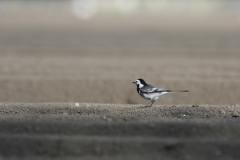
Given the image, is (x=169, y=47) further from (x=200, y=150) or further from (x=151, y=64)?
(x=200, y=150)

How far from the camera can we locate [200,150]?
5594mm

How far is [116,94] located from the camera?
13.5 meters

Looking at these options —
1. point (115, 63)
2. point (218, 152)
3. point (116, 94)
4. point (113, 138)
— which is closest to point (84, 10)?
point (115, 63)

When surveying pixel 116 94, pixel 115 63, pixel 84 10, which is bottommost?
pixel 116 94

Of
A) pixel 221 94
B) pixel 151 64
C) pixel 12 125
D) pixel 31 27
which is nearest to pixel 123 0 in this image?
pixel 31 27

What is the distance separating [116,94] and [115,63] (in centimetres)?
648

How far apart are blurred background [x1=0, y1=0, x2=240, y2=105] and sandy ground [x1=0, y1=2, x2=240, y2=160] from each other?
0.05 metres

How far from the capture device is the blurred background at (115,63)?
13508mm

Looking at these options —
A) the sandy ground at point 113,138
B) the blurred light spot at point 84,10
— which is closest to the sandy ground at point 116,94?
the sandy ground at point 113,138

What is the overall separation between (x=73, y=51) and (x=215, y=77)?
11.7 metres

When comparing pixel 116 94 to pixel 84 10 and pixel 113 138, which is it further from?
pixel 84 10

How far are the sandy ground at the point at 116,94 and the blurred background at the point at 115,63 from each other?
5cm

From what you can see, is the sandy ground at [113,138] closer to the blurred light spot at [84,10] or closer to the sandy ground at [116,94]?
the sandy ground at [116,94]

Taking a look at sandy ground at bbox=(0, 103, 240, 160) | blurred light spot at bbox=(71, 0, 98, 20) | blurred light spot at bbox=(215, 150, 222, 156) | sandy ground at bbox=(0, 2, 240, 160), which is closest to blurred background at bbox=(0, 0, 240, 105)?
sandy ground at bbox=(0, 2, 240, 160)
